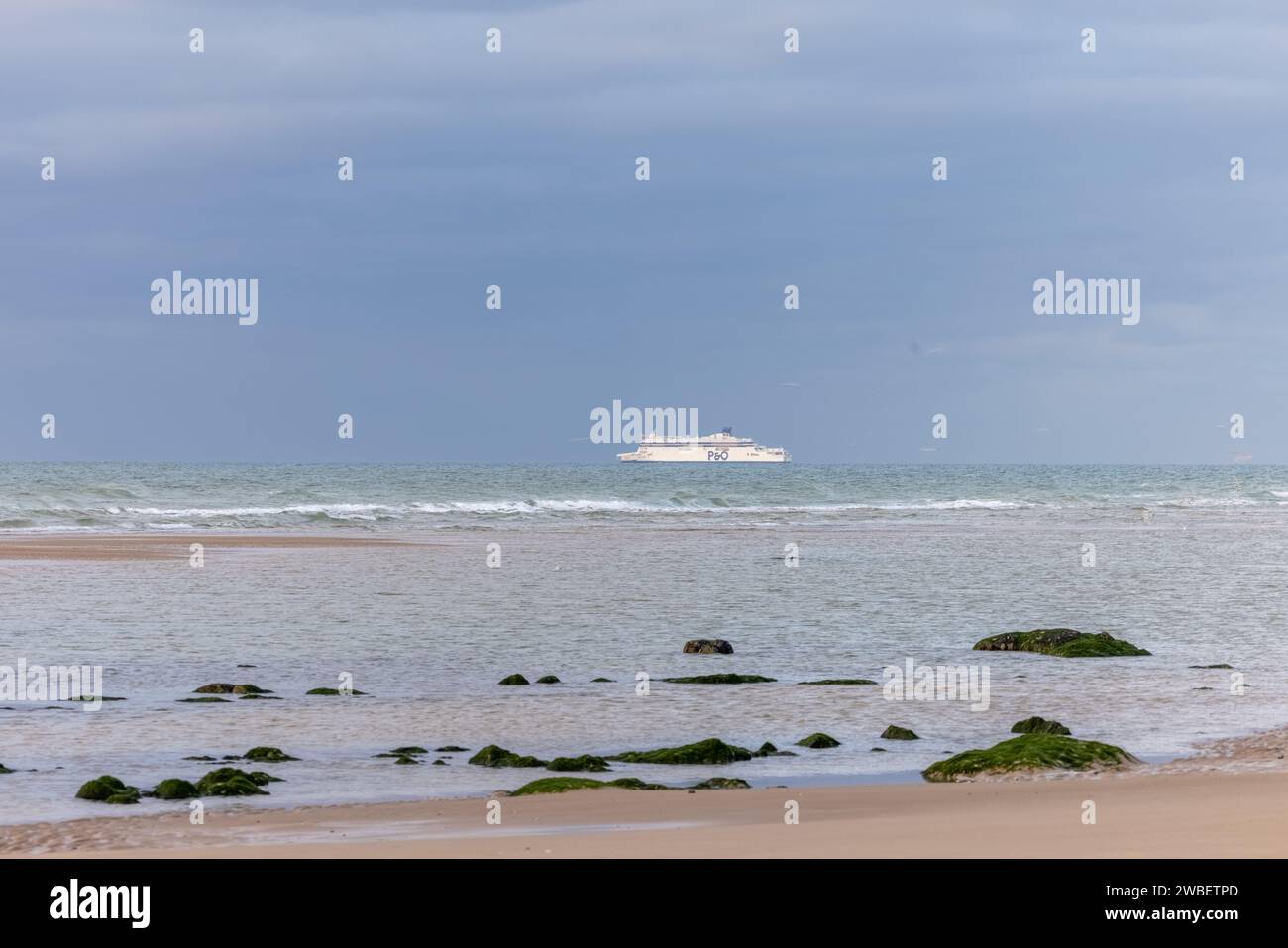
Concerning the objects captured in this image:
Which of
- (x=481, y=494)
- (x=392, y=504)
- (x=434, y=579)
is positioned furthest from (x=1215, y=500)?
(x=434, y=579)

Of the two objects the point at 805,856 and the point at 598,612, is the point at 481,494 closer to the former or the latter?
the point at 598,612

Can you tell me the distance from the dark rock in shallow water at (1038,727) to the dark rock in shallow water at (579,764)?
5.04m

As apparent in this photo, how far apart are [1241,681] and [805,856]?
42.3 ft

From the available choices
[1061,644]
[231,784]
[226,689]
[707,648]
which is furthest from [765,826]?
[1061,644]

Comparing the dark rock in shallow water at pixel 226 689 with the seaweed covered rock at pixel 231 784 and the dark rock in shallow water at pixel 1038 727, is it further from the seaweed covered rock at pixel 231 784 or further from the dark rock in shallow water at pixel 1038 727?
the dark rock in shallow water at pixel 1038 727

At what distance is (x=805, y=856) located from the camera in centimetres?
1055

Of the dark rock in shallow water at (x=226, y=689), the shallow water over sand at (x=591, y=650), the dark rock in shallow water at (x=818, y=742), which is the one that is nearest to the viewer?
the shallow water over sand at (x=591, y=650)

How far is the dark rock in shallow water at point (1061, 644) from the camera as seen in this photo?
24.4 m

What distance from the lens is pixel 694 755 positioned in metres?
15.3

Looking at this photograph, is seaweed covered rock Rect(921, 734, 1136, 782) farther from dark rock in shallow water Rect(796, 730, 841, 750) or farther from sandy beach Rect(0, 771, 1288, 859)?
dark rock in shallow water Rect(796, 730, 841, 750)

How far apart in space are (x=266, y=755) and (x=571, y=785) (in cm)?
354

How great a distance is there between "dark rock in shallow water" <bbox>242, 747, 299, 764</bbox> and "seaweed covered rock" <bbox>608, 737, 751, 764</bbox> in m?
3.39

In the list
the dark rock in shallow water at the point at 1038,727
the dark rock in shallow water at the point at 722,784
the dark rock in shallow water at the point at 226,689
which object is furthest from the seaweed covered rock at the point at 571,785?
the dark rock in shallow water at the point at 226,689

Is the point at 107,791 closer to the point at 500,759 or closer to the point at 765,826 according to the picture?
the point at 500,759
